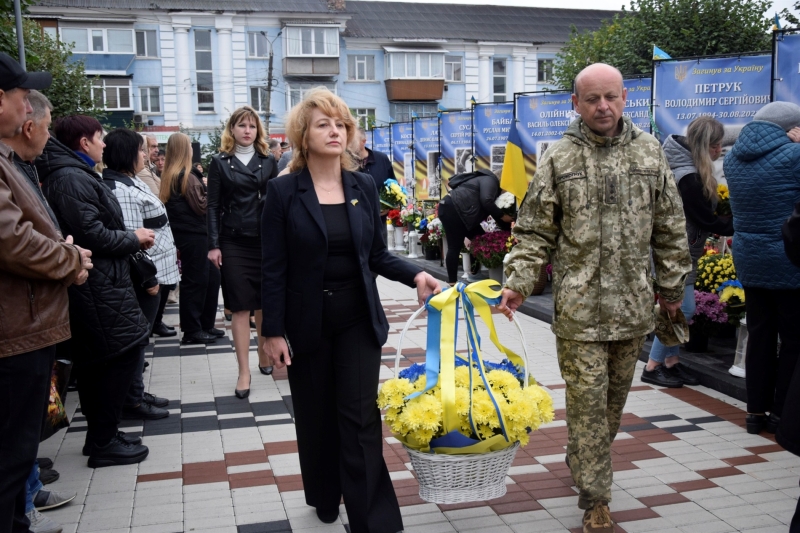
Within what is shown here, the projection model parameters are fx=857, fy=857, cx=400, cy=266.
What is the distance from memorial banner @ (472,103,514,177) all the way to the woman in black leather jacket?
688 cm

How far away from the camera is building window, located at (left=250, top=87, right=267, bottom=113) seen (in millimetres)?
44031

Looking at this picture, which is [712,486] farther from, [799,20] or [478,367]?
[799,20]

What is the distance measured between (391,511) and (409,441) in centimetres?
39

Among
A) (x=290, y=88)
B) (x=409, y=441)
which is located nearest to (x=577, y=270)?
(x=409, y=441)

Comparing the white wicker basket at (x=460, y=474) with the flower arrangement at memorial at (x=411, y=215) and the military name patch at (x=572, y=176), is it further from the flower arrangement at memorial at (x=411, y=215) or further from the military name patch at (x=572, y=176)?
the flower arrangement at memorial at (x=411, y=215)

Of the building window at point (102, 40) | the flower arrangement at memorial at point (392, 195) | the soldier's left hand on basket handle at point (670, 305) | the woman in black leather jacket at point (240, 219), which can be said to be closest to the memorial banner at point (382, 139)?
the flower arrangement at memorial at point (392, 195)

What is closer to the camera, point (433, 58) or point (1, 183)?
point (1, 183)

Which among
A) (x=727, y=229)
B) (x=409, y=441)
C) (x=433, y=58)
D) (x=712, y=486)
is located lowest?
(x=712, y=486)

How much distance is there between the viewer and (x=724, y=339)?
747 cm

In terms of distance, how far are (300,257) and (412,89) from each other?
4332cm

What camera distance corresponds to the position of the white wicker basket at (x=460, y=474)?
355 cm

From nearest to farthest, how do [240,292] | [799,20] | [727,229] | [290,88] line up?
[727,229], [240,292], [799,20], [290,88]

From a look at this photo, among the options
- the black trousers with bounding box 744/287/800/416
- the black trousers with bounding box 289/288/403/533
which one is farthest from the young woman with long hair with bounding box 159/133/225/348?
the black trousers with bounding box 744/287/800/416

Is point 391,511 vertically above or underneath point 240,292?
underneath
